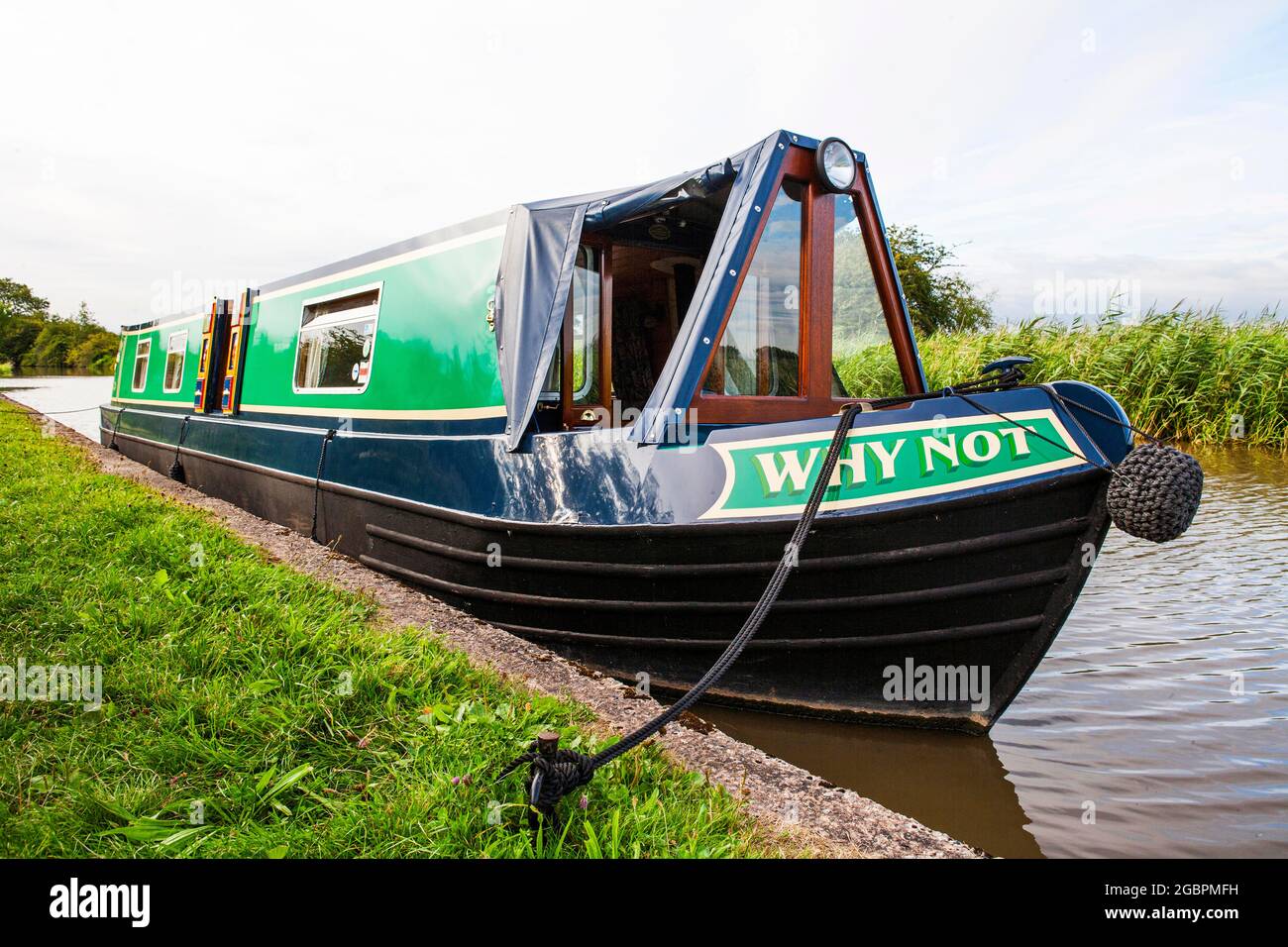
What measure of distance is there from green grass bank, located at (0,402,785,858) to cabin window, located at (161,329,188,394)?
6.90 meters

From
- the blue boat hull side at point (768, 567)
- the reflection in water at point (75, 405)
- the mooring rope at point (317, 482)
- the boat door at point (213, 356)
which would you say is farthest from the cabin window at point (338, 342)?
the reflection in water at point (75, 405)

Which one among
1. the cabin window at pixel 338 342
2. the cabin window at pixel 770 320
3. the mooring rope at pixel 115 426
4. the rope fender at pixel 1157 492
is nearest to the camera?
the rope fender at pixel 1157 492

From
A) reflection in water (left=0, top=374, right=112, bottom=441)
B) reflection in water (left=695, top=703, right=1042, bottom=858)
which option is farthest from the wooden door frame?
reflection in water (left=0, top=374, right=112, bottom=441)

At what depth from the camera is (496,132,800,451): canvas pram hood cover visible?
3754 mm

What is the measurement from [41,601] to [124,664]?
105 cm

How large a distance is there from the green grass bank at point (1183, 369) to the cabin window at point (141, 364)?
11311 millimetres

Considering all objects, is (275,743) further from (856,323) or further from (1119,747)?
(856,323)

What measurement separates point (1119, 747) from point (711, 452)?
82.8 inches

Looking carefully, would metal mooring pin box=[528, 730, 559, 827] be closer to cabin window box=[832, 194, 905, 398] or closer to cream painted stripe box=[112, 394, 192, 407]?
cabin window box=[832, 194, 905, 398]

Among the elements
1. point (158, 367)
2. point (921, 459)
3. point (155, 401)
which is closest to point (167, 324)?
point (158, 367)

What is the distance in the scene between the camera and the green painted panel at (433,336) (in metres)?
4.72

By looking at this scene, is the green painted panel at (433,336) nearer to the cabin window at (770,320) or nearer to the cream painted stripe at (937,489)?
the cabin window at (770,320)
